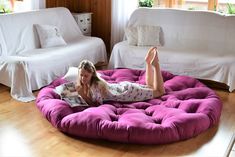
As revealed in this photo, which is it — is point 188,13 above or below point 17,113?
above

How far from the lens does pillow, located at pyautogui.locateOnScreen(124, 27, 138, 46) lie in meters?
4.78

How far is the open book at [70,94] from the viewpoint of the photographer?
327 centimetres

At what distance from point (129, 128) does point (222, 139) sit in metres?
0.82

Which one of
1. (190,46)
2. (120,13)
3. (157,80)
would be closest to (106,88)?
(157,80)

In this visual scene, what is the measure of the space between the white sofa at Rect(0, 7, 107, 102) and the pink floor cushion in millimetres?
385

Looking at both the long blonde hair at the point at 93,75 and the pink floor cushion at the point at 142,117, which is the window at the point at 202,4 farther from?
the long blonde hair at the point at 93,75

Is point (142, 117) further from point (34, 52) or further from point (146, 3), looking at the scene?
point (146, 3)

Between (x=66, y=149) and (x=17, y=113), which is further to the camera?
(x=17, y=113)

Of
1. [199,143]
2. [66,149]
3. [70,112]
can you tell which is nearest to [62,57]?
[70,112]

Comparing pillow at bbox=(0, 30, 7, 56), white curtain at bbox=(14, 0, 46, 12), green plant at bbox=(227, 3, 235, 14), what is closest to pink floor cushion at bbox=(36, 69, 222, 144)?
pillow at bbox=(0, 30, 7, 56)

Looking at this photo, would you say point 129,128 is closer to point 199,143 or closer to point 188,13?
point 199,143

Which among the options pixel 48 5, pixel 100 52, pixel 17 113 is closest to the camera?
pixel 17 113

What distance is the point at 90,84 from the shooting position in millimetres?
3273

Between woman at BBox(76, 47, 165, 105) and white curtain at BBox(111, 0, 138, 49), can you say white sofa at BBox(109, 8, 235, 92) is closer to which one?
white curtain at BBox(111, 0, 138, 49)
